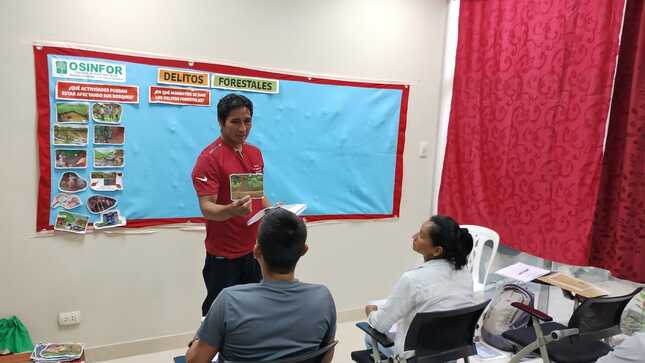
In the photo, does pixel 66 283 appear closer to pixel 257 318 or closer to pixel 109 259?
→ pixel 109 259

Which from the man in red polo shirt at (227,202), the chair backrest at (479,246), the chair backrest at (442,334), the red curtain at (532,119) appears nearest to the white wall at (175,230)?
the red curtain at (532,119)

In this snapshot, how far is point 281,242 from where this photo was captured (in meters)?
1.42

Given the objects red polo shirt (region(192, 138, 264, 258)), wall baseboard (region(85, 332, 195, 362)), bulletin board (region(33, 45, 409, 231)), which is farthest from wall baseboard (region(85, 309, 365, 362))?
red polo shirt (region(192, 138, 264, 258))

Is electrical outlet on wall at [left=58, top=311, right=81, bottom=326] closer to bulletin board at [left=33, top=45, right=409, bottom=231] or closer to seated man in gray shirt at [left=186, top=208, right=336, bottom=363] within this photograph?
bulletin board at [left=33, top=45, right=409, bottom=231]

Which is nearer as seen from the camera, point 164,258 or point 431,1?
point 164,258

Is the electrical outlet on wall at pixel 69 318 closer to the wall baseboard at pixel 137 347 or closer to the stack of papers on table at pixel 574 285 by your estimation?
the wall baseboard at pixel 137 347

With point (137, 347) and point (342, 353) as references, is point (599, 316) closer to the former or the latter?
point (342, 353)

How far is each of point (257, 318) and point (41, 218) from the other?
1849 millimetres

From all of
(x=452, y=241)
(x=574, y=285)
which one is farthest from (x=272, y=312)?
(x=574, y=285)

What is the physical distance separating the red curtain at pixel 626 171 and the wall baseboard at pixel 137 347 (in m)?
2.56

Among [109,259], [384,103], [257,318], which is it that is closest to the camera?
[257,318]

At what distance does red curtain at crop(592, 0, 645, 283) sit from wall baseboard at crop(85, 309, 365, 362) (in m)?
2.56

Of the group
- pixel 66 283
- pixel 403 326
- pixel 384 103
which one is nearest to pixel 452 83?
pixel 384 103

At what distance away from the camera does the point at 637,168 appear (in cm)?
252
